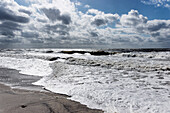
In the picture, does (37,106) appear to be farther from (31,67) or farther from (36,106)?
(31,67)

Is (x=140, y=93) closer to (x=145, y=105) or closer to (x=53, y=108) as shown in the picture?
(x=145, y=105)

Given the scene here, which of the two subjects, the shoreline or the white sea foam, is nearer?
the shoreline

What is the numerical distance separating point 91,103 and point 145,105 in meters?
1.70

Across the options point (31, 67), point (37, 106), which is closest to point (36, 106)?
point (37, 106)

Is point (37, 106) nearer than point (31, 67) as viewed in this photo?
Yes

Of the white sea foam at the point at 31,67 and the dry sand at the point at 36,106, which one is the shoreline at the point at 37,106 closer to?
the dry sand at the point at 36,106

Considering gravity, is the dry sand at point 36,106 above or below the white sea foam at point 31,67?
above

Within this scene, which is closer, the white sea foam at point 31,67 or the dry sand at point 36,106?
the dry sand at point 36,106

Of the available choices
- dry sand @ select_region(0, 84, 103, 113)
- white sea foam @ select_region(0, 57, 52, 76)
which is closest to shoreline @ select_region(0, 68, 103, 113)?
dry sand @ select_region(0, 84, 103, 113)

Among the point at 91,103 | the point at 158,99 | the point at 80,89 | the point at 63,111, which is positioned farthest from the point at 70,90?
the point at 158,99

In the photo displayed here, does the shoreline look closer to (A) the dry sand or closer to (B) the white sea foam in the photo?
(A) the dry sand

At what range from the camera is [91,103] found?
12.9ft

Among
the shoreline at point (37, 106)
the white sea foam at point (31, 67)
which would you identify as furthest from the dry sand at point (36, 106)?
the white sea foam at point (31, 67)

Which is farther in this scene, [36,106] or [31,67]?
[31,67]
